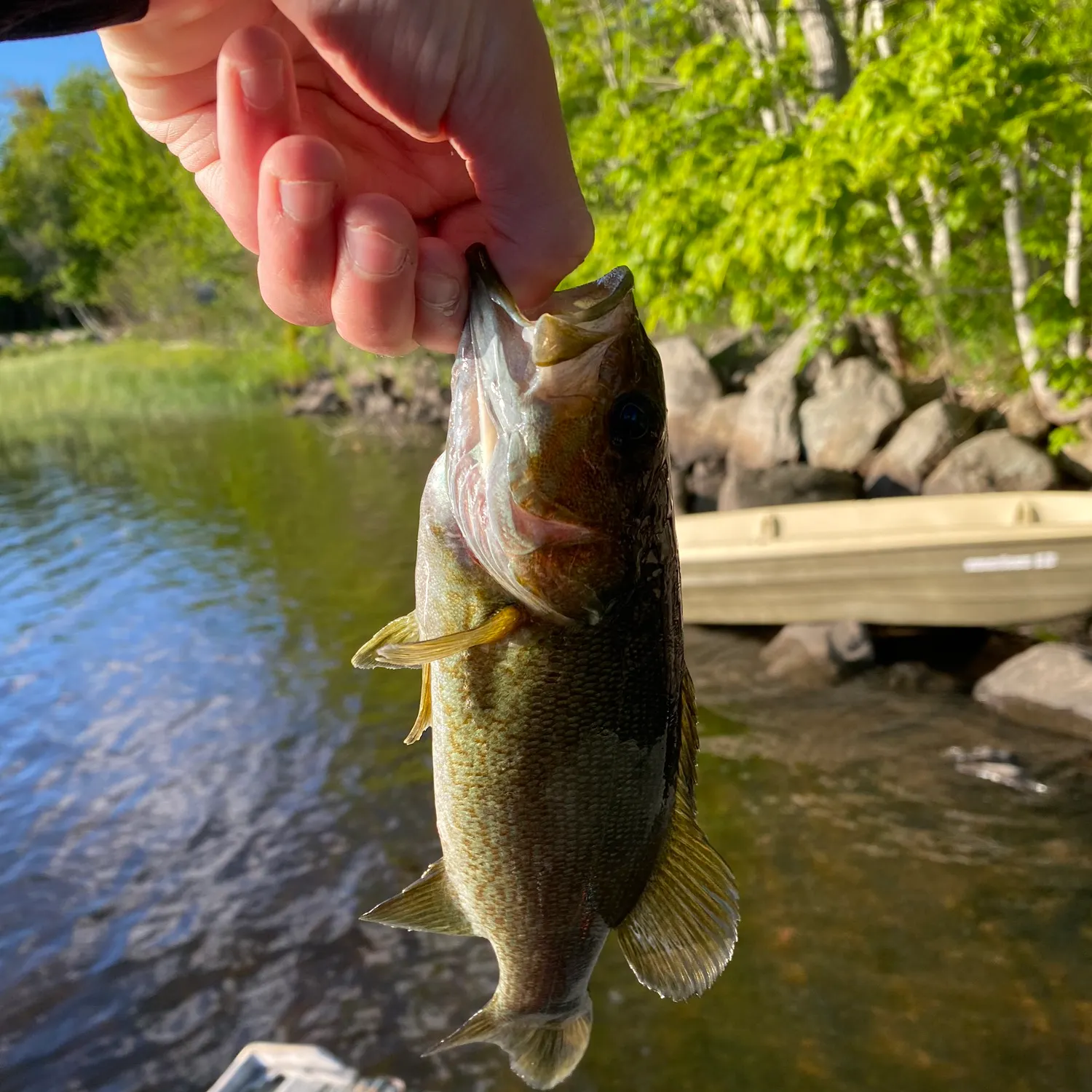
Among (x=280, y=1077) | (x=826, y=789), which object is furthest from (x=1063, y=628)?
(x=280, y=1077)

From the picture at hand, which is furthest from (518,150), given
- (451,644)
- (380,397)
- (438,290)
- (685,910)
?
(380,397)

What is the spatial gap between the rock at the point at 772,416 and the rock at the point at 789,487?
3.04 feet

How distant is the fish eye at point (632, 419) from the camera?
159 cm

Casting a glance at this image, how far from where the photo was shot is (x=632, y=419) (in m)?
1.60

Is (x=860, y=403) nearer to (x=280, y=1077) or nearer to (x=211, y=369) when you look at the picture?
(x=280, y=1077)

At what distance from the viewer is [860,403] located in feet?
37.5

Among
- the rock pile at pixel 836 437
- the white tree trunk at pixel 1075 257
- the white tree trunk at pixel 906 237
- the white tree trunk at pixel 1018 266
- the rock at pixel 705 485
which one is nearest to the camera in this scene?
the white tree trunk at pixel 1075 257

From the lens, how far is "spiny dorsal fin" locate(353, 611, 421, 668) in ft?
6.08

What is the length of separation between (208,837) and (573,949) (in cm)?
A: 589

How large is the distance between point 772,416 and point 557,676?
11082 mm

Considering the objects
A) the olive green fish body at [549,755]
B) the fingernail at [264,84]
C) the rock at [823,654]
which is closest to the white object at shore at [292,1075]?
the olive green fish body at [549,755]

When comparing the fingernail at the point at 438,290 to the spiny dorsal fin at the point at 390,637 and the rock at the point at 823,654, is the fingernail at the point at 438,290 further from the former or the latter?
the rock at the point at 823,654

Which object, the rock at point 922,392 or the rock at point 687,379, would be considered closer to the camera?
the rock at point 922,392

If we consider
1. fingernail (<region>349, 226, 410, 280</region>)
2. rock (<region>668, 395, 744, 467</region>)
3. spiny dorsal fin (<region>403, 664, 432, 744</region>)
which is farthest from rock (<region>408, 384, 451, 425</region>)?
fingernail (<region>349, 226, 410, 280</region>)
